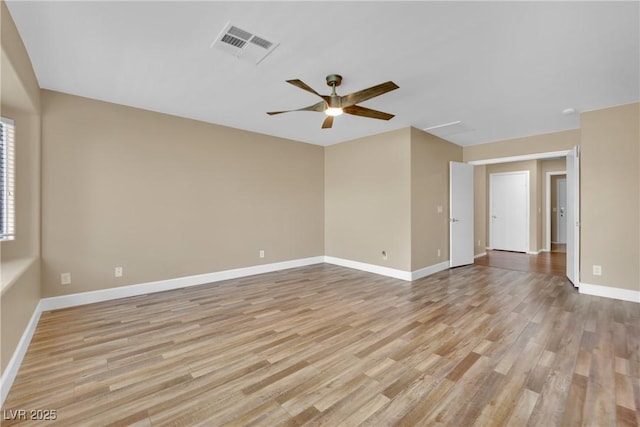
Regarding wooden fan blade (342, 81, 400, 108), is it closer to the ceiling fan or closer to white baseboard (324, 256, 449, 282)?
the ceiling fan

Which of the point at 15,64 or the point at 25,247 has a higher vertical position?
the point at 15,64

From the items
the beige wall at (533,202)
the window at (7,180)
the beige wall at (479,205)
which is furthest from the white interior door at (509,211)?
the window at (7,180)

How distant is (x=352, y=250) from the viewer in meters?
5.59

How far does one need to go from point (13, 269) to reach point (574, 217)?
6.68m

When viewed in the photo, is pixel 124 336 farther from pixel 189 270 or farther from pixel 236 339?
pixel 189 270

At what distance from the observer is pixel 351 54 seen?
2.42 m

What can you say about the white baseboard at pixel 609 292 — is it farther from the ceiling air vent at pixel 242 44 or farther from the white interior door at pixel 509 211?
the ceiling air vent at pixel 242 44

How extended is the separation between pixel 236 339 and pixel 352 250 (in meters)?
3.35

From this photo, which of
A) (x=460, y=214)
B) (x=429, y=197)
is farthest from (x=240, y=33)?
(x=460, y=214)

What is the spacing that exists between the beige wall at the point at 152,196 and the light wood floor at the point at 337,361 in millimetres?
620

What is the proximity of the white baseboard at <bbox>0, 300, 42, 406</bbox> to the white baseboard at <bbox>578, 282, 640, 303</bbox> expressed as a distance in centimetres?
602

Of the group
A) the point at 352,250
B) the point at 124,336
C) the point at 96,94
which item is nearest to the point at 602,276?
the point at 352,250

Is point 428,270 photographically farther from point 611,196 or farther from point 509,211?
point 509,211

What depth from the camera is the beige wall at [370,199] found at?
4.72m
